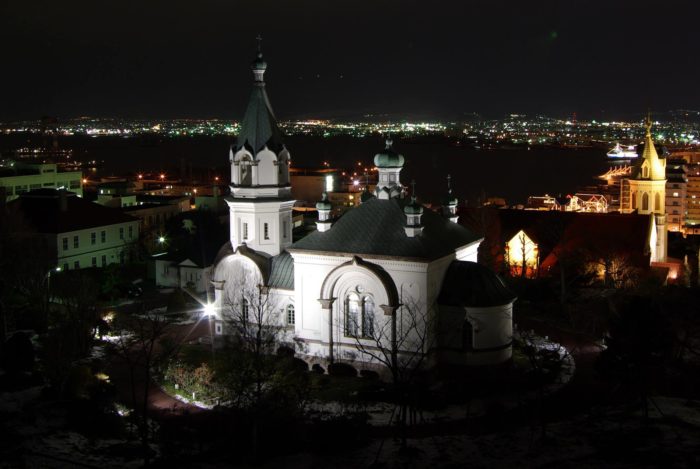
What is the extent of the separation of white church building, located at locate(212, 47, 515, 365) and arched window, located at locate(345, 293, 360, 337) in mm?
33

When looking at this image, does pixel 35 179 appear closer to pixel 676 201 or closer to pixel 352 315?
pixel 352 315

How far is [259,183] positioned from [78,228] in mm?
18545

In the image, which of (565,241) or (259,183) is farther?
(565,241)

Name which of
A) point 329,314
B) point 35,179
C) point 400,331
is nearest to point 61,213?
point 35,179

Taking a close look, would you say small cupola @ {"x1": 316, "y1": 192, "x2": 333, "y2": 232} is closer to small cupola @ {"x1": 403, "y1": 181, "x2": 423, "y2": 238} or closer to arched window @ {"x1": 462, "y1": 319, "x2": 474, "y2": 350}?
small cupola @ {"x1": 403, "y1": 181, "x2": 423, "y2": 238}

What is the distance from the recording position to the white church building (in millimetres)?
26141

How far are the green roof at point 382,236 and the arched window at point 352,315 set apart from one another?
1555mm

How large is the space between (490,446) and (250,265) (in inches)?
475

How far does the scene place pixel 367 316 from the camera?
26.7 m

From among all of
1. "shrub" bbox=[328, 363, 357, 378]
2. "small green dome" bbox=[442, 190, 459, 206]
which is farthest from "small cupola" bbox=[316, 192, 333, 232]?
"small green dome" bbox=[442, 190, 459, 206]

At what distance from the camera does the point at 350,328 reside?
27000 mm

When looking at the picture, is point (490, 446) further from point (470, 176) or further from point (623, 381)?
point (470, 176)

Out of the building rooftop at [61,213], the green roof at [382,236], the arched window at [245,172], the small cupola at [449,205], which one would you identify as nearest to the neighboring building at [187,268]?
the building rooftop at [61,213]

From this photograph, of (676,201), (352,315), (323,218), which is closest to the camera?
(352,315)
